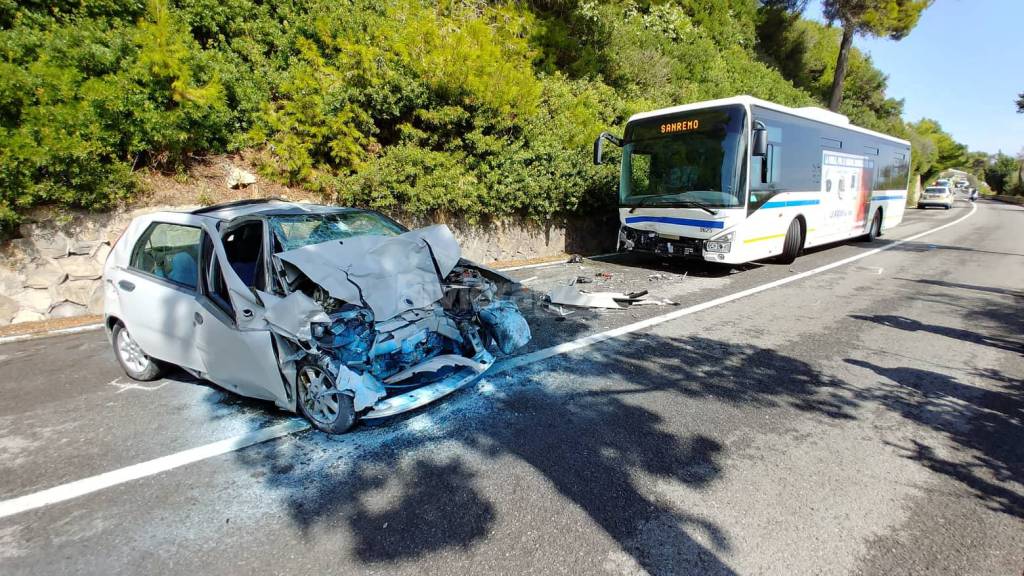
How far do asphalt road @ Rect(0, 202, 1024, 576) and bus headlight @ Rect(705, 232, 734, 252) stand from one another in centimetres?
330

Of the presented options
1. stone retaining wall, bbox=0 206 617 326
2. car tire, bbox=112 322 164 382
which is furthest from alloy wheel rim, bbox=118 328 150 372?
stone retaining wall, bbox=0 206 617 326

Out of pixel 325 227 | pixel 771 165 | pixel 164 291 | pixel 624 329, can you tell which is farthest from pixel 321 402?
pixel 771 165

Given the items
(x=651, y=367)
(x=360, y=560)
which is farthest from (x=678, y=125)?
(x=360, y=560)

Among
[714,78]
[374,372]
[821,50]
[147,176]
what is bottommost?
[374,372]

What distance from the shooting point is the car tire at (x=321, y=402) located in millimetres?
3350

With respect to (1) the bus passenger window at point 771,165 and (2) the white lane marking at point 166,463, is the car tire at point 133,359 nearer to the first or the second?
(2) the white lane marking at point 166,463

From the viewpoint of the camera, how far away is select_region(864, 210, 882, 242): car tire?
14.7 metres

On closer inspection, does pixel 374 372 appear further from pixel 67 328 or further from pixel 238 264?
pixel 67 328

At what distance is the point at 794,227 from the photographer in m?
10.4

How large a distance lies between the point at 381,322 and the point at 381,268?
500 mm

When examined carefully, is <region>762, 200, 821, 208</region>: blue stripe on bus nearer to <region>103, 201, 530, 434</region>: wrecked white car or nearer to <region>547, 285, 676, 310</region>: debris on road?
<region>547, 285, 676, 310</region>: debris on road

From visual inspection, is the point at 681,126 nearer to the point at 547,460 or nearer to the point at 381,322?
the point at 381,322

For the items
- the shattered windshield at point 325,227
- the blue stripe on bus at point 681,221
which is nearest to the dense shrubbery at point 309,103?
the blue stripe on bus at point 681,221

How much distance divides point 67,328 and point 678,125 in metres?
10.2
